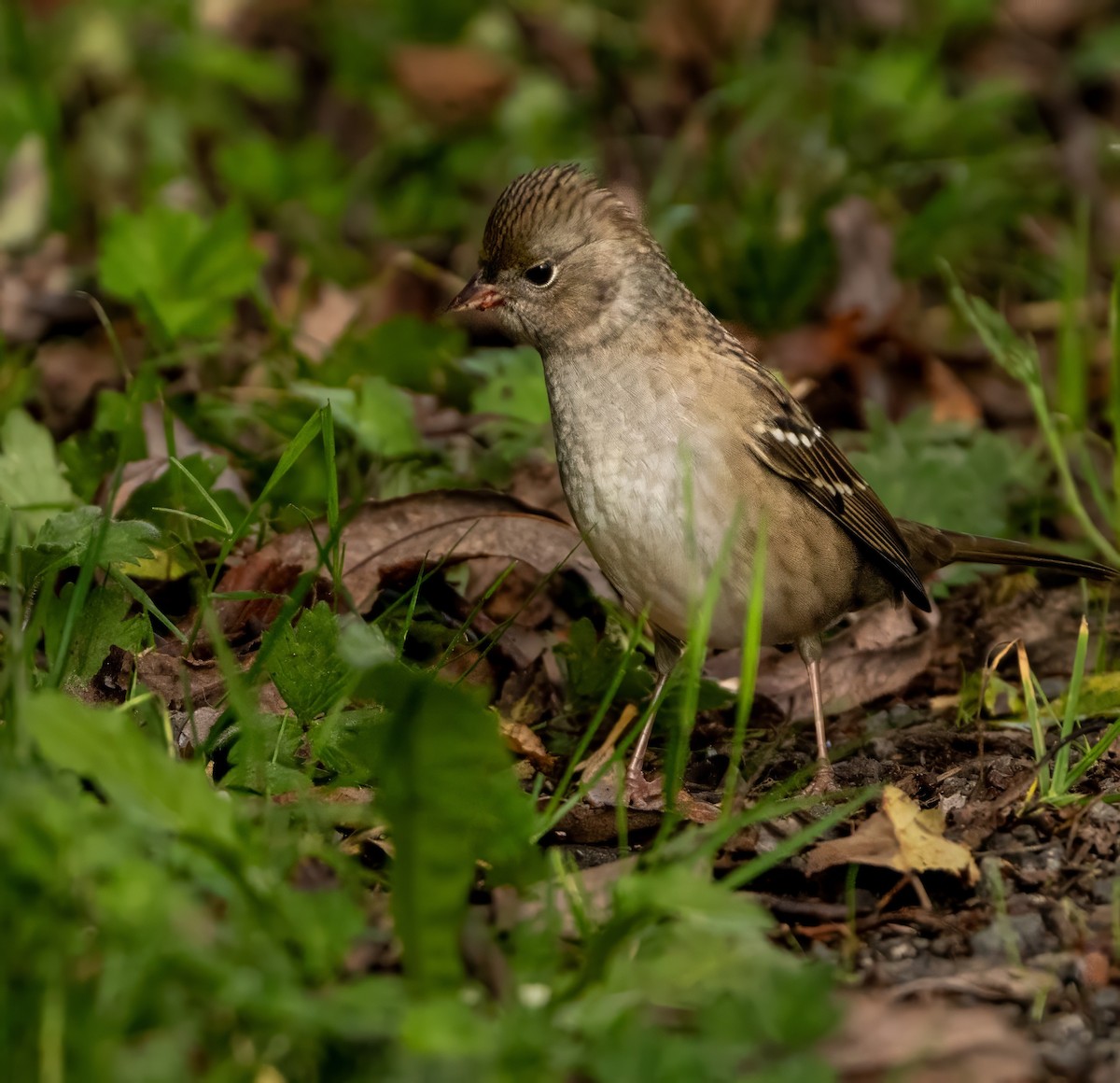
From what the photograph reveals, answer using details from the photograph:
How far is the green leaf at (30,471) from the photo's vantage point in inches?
176

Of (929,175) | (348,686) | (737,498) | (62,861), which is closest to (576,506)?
(737,498)

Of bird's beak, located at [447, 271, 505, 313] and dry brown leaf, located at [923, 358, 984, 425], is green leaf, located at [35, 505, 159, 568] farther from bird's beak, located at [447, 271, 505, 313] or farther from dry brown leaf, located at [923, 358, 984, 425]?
dry brown leaf, located at [923, 358, 984, 425]

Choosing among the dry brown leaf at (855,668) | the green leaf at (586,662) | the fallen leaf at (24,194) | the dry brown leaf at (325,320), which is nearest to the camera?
the green leaf at (586,662)

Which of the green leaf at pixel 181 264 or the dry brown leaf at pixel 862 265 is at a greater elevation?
the green leaf at pixel 181 264

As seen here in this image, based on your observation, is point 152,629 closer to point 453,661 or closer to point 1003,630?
point 453,661

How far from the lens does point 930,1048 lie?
2.47 metres

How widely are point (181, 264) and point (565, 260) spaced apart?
1.69 m

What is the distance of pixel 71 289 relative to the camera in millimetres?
6477

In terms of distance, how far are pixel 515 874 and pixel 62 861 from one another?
869 mm

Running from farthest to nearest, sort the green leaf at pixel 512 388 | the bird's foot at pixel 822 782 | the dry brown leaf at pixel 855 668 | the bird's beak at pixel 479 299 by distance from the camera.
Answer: the green leaf at pixel 512 388 → the dry brown leaf at pixel 855 668 → the bird's beak at pixel 479 299 → the bird's foot at pixel 822 782

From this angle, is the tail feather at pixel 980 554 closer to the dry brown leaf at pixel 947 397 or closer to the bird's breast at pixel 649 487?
the bird's breast at pixel 649 487

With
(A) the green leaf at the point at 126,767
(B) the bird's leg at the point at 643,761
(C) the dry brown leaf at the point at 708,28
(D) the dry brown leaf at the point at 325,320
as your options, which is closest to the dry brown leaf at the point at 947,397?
(B) the bird's leg at the point at 643,761

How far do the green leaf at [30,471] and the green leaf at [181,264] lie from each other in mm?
1063

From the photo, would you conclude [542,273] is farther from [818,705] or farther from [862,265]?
[862,265]
